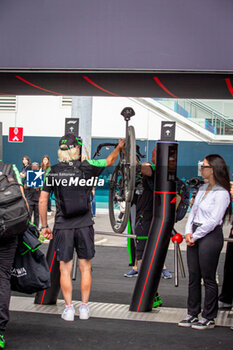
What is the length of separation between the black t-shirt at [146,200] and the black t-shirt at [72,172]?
881mm

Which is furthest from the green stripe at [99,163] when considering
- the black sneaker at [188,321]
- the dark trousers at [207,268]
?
the black sneaker at [188,321]

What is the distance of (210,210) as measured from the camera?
4.79m

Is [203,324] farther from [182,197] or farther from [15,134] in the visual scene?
[15,134]

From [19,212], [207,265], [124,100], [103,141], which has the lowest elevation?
[207,265]

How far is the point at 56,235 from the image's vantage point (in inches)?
198

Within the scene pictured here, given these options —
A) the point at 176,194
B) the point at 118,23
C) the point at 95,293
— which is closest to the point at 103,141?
the point at 176,194

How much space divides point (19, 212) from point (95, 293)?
102 inches

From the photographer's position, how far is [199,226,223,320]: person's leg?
4.77m

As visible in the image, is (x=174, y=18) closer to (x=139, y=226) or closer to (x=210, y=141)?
(x=210, y=141)

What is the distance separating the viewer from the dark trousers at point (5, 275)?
411cm

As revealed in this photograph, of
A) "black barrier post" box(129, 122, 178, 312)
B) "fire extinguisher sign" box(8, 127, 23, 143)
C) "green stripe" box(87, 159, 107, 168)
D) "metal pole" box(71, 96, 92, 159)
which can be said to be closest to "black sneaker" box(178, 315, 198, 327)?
"black barrier post" box(129, 122, 178, 312)

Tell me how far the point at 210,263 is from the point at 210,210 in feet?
1.56

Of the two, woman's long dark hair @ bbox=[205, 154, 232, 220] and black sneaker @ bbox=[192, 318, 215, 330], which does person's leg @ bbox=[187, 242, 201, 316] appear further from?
woman's long dark hair @ bbox=[205, 154, 232, 220]

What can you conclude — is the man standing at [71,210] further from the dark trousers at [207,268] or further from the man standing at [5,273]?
the dark trousers at [207,268]
